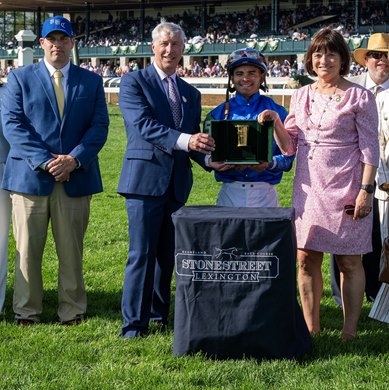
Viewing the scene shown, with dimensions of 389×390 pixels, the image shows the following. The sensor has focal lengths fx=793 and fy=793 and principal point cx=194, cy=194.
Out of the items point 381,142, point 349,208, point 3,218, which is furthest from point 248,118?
point 3,218

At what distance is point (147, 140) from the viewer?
5055 mm

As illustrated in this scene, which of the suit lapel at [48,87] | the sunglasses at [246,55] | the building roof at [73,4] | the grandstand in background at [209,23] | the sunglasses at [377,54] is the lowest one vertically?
the suit lapel at [48,87]

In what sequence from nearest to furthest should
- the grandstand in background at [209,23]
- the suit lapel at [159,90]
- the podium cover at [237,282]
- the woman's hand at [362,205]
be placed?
the podium cover at [237,282]
the woman's hand at [362,205]
the suit lapel at [159,90]
the grandstand in background at [209,23]

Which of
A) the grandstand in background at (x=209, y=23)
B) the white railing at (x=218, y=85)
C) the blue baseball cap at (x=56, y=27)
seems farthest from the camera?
the grandstand in background at (x=209, y=23)

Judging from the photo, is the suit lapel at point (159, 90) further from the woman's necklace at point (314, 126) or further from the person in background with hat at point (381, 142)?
the person in background with hat at point (381, 142)

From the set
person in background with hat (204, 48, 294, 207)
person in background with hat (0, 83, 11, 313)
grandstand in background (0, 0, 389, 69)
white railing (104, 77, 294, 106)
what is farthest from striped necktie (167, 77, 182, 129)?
grandstand in background (0, 0, 389, 69)

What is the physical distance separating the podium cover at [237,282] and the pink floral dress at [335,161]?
43 cm

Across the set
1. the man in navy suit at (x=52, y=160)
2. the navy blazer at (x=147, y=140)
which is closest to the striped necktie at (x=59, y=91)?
the man in navy suit at (x=52, y=160)

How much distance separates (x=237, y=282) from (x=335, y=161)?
1.03 metres

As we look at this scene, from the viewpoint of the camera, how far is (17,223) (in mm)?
5516

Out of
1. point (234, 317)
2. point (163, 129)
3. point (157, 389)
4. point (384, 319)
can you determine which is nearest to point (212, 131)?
point (163, 129)

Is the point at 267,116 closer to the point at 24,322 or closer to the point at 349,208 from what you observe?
the point at 349,208

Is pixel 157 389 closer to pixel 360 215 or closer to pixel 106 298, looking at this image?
pixel 360 215

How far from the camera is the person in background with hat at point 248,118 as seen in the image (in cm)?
503
